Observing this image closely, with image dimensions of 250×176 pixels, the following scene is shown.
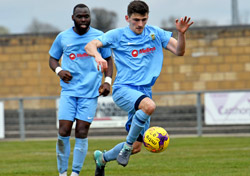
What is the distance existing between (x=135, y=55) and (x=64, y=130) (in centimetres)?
148

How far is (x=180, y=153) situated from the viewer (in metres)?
12.7

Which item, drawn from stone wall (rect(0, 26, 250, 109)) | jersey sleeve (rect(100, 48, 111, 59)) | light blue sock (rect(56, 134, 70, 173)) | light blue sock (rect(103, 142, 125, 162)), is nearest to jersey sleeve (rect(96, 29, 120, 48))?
jersey sleeve (rect(100, 48, 111, 59))

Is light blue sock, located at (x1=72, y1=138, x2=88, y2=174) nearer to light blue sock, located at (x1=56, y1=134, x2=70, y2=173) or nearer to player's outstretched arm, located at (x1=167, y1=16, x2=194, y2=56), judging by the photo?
light blue sock, located at (x1=56, y1=134, x2=70, y2=173)

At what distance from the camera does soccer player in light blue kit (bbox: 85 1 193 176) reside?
746 cm

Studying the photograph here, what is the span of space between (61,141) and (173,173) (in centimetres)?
173

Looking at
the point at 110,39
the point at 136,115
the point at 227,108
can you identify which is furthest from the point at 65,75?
the point at 227,108

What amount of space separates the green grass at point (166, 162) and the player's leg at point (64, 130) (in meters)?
0.94

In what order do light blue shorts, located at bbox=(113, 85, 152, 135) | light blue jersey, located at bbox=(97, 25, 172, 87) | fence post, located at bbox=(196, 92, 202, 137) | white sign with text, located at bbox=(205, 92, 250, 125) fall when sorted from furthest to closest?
fence post, located at bbox=(196, 92, 202, 137) → white sign with text, located at bbox=(205, 92, 250, 125) → light blue jersey, located at bbox=(97, 25, 172, 87) → light blue shorts, located at bbox=(113, 85, 152, 135)

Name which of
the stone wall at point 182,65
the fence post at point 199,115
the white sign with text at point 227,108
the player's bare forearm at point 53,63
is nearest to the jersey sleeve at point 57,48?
the player's bare forearm at point 53,63

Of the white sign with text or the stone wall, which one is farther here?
the stone wall

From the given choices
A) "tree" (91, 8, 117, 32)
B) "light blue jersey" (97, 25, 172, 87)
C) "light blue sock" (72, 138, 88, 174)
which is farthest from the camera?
"tree" (91, 8, 117, 32)

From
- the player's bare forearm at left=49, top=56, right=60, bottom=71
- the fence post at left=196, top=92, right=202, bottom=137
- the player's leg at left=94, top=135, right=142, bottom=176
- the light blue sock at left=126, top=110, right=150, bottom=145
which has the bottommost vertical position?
the fence post at left=196, top=92, right=202, bottom=137

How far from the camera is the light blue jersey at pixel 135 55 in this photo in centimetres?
767

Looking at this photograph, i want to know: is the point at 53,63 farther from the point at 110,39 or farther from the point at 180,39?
the point at 180,39
